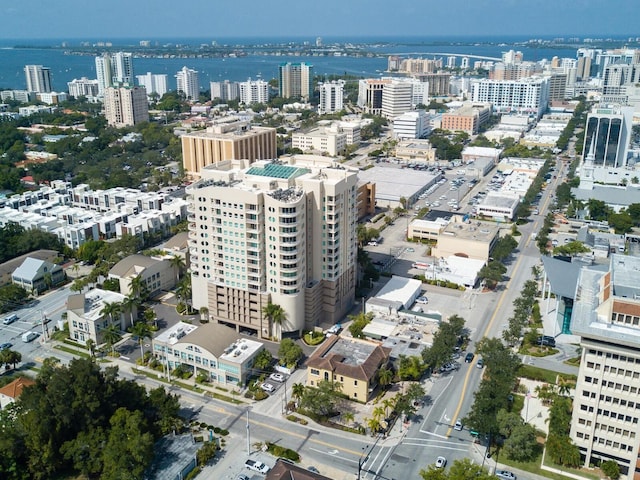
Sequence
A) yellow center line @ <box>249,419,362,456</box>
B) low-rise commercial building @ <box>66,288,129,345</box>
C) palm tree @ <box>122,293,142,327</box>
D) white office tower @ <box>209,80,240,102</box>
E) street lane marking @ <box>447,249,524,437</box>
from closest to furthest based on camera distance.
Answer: yellow center line @ <box>249,419,362,456</box>
street lane marking @ <box>447,249,524,437</box>
low-rise commercial building @ <box>66,288,129,345</box>
palm tree @ <box>122,293,142,327</box>
white office tower @ <box>209,80,240,102</box>

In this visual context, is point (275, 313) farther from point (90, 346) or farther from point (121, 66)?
point (121, 66)

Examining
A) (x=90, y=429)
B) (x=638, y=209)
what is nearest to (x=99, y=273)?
(x=90, y=429)

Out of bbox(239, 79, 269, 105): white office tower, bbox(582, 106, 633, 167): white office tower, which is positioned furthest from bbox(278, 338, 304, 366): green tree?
bbox(239, 79, 269, 105): white office tower

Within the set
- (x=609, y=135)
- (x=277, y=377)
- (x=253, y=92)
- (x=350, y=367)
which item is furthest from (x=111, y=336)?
(x=253, y=92)

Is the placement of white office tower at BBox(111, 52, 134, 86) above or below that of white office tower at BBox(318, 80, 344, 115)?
above

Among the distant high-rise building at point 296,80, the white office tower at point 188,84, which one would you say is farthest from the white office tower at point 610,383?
the white office tower at point 188,84

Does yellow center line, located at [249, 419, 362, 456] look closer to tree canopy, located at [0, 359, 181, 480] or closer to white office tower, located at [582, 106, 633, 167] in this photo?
tree canopy, located at [0, 359, 181, 480]
